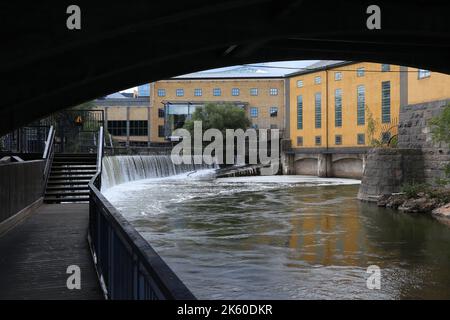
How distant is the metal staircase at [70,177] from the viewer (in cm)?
2011

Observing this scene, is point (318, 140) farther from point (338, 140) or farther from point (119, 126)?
point (119, 126)

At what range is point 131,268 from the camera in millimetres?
4605

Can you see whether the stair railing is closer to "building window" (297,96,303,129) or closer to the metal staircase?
the metal staircase

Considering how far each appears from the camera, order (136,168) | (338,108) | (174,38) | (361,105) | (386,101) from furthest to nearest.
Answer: (338,108)
(361,105)
(386,101)
(136,168)
(174,38)

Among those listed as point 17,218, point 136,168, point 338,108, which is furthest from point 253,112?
point 17,218

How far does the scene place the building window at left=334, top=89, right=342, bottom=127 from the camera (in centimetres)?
5538

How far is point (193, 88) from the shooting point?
93.1m

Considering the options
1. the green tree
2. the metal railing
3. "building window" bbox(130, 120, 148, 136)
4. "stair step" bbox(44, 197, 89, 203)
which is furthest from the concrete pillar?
the metal railing

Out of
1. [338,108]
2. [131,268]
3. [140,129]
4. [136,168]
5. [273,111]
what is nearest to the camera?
[131,268]

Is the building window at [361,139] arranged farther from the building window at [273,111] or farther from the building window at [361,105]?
the building window at [273,111]

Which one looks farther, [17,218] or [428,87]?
[428,87]

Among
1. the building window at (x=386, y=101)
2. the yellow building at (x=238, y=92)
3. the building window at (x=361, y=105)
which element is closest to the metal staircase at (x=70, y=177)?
the building window at (x=386, y=101)

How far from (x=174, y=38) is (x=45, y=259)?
536 cm
